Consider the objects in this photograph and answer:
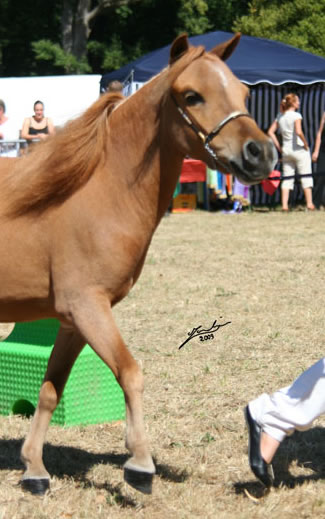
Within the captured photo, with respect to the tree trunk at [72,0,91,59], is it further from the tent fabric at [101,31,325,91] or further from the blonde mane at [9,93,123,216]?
the blonde mane at [9,93,123,216]

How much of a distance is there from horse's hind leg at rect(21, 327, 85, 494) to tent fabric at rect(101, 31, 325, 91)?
10.5m

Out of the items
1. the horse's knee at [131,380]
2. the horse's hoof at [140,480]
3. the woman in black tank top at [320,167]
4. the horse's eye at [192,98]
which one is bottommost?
the woman in black tank top at [320,167]

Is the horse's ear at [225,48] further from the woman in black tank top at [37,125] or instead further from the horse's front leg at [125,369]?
the woman in black tank top at [37,125]

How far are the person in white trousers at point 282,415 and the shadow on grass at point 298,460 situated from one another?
0.20 m

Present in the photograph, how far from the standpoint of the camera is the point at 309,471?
13.7ft

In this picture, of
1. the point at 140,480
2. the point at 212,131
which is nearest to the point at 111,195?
the point at 212,131

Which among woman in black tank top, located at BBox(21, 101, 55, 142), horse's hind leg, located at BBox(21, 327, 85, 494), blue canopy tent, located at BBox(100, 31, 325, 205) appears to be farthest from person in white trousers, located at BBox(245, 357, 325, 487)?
woman in black tank top, located at BBox(21, 101, 55, 142)

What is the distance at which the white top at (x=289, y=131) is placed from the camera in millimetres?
14633

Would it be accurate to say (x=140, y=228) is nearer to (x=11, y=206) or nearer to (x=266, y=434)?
(x=11, y=206)

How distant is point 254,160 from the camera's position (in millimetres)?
3285

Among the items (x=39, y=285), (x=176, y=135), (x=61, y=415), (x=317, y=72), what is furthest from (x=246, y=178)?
(x=317, y=72)

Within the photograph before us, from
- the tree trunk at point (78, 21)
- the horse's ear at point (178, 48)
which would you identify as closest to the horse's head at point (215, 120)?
the horse's ear at point (178, 48)

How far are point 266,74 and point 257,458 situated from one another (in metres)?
11.8

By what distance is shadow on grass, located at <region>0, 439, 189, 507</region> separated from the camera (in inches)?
160
